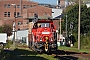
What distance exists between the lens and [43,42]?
34719mm

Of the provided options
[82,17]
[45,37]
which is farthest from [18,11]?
[45,37]

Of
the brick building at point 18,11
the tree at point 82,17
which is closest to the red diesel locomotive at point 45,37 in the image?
the tree at point 82,17

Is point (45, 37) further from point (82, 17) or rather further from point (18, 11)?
point (18, 11)

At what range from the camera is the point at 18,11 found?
131 metres

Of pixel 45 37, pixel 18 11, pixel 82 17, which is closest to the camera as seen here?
pixel 45 37

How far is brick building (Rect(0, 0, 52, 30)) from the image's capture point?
396 ft

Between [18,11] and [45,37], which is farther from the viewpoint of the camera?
[18,11]

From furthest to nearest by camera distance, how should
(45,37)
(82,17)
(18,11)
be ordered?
(18,11)
(82,17)
(45,37)

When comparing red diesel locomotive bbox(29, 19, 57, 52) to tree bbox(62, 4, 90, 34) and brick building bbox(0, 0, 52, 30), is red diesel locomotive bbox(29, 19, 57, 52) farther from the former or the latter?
brick building bbox(0, 0, 52, 30)

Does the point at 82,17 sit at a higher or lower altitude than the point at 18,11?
lower

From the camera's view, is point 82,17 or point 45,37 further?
point 82,17

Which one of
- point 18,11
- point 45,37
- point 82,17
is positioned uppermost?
point 18,11

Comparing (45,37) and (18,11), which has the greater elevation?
(18,11)

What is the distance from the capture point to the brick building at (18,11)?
396 ft
